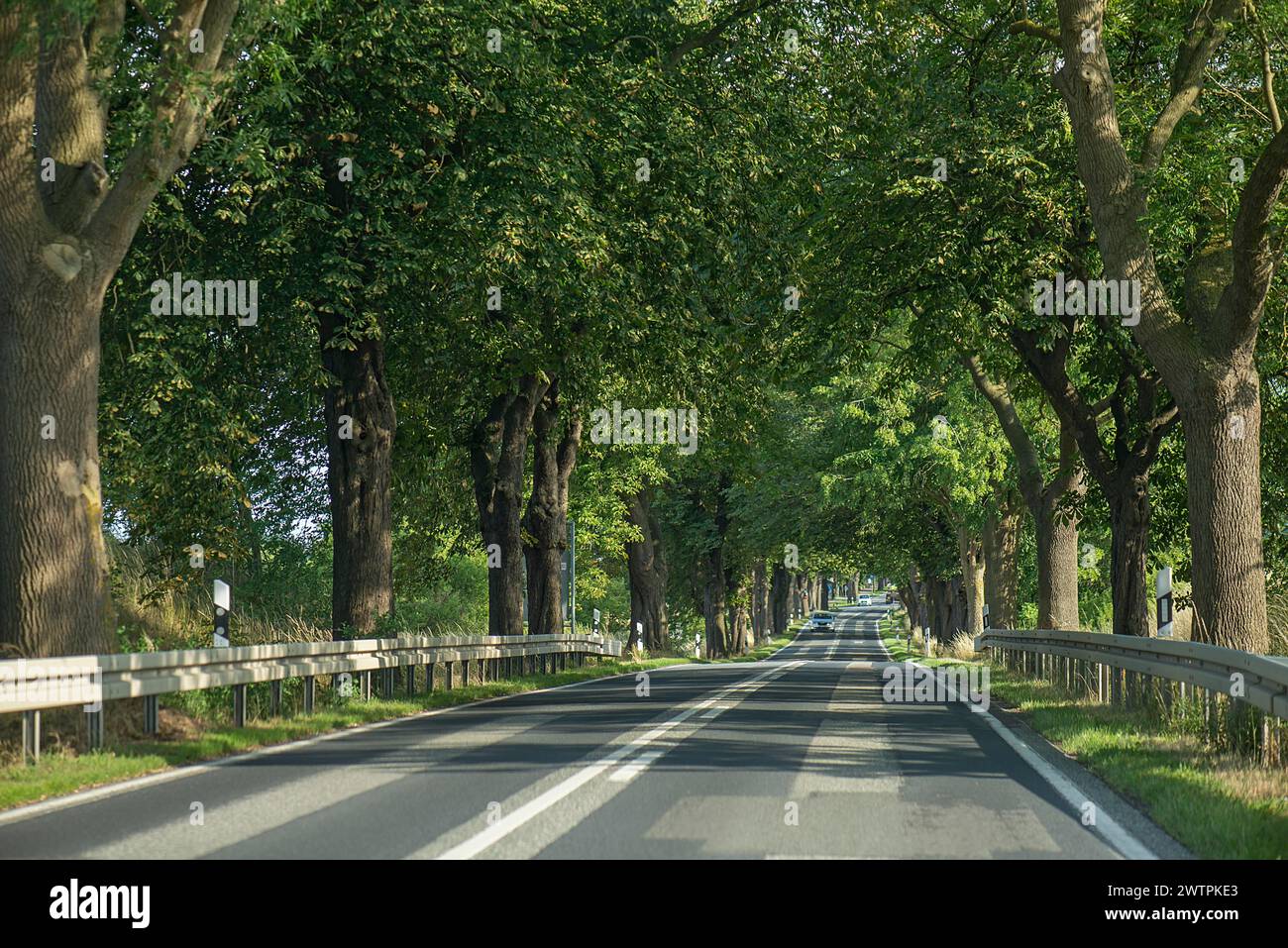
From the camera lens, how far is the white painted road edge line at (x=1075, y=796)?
8195 mm

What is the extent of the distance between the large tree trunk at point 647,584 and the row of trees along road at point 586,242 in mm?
21638

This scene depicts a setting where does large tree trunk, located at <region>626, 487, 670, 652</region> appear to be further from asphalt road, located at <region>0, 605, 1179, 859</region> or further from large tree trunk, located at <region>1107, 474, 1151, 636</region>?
asphalt road, located at <region>0, 605, 1179, 859</region>

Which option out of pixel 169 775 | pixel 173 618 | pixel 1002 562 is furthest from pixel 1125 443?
pixel 1002 562

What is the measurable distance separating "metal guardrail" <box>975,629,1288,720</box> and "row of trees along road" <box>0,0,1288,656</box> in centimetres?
123

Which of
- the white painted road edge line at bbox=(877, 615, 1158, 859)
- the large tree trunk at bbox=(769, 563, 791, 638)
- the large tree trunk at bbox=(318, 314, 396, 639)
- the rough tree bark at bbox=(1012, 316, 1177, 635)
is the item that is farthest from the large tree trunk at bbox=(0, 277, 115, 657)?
the large tree trunk at bbox=(769, 563, 791, 638)

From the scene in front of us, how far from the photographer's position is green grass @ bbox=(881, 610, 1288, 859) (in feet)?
27.1

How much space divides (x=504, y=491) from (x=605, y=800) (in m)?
20.7

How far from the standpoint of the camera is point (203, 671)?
1405 centimetres

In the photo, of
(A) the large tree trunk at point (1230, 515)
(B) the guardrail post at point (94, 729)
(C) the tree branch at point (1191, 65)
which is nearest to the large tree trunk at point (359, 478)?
(B) the guardrail post at point (94, 729)

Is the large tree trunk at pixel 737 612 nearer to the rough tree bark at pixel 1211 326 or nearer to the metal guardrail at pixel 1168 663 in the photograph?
the metal guardrail at pixel 1168 663

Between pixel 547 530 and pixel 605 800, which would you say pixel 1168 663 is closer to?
pixel 605 800
